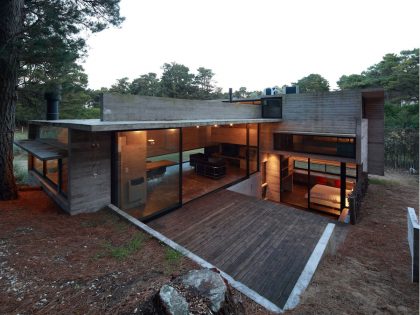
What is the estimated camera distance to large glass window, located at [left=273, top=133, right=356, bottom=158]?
10.6 metres

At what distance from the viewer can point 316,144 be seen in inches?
457

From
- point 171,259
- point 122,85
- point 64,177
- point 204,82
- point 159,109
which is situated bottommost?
point 171,259

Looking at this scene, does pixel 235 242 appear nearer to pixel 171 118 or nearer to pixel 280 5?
pixel 171 118

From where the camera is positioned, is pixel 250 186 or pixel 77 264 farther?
pixel 250 186

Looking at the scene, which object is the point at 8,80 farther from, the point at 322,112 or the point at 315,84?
the point at 315,84

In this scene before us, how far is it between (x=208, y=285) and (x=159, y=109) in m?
6.32

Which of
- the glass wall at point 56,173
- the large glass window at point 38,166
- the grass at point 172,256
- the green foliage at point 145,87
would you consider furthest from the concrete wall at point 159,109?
the green foliage at point 145,87

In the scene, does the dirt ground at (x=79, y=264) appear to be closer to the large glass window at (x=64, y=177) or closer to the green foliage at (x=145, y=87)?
the large glass window at (x=64, y=177)

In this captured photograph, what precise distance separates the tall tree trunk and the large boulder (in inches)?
288

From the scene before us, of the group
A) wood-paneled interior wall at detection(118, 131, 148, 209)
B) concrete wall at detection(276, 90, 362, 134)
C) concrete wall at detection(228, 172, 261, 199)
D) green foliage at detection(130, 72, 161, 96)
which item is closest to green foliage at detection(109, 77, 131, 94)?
green foliage at detection(130, 72, 161, 96)

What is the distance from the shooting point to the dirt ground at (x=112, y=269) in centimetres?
301

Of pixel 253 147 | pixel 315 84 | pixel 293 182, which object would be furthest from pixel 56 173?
pixel 315 84

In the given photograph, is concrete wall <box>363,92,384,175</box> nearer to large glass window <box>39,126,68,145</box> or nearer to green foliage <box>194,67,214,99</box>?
large glass window <box>39,126,68,145</box>

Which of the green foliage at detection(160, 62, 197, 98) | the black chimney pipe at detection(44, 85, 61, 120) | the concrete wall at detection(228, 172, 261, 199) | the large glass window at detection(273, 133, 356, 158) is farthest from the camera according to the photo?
the green foliage at detection(160, 62, 197, 98)
